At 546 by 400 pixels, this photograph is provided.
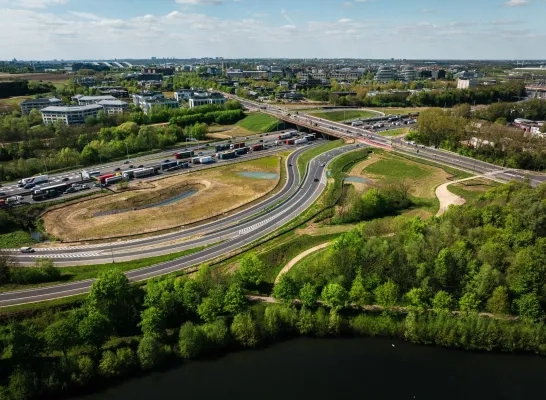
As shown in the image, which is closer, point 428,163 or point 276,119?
point 428,163

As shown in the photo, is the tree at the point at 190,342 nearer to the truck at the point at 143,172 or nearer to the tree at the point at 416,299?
the tree at the point at 416,299

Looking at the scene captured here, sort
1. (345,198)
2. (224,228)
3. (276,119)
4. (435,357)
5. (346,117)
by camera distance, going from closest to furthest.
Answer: (435,357), (224,228), (345,198), (276,119), (346,117)

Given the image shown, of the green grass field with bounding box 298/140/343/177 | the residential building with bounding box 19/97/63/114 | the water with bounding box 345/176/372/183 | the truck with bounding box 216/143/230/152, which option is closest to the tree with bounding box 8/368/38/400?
the green grass field with bounding box 298/140/343/177

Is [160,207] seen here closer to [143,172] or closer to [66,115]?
[143,172]

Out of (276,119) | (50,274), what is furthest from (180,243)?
(276,119)

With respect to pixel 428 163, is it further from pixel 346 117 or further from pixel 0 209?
pixel 0 209

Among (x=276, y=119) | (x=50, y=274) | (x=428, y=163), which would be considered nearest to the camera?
(x=50, y=274)
